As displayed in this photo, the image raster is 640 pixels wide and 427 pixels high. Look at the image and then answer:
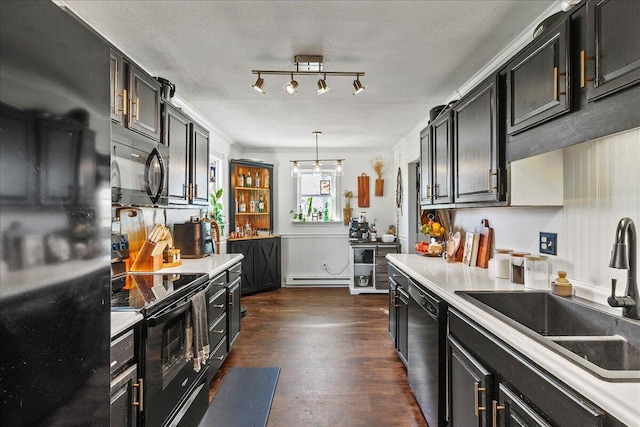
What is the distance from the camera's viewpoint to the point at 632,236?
1451 mm

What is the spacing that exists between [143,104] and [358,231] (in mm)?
4407

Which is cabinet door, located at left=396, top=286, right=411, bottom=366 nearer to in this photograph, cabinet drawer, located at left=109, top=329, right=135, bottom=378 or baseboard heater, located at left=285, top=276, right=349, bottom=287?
cabinet drawer, located at left=109, top=329, right=135, bottom=378

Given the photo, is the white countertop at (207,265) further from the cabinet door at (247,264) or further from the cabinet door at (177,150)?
the cabinet door at (247,264)

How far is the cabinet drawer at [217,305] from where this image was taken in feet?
9.13

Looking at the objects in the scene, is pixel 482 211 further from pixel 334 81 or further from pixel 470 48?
pixel 334 81

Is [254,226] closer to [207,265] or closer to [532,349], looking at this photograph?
[207,265]

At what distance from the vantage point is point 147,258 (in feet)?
8.92

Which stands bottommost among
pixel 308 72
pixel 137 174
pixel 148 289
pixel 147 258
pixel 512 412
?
pixel 512 412

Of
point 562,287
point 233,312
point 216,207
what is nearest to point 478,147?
point 562,287

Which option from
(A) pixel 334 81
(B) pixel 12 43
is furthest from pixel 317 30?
(B) pixel 12 43

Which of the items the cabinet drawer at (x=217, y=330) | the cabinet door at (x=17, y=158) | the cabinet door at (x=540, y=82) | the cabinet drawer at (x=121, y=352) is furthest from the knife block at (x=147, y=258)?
the cabinet door at (x=540, y=82)

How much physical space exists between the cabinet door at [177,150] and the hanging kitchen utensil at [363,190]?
13.1 ft

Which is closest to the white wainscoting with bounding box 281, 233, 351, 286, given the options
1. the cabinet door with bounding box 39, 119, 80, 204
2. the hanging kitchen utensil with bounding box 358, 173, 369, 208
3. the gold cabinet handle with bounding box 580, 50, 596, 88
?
the hanging kitchen utensil with bounding box 358, 173, 369, 208

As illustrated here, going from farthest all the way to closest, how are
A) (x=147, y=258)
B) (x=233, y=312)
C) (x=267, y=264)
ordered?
(x=267, y=264) < (x=233, y=312) < (x=147, y=258)
